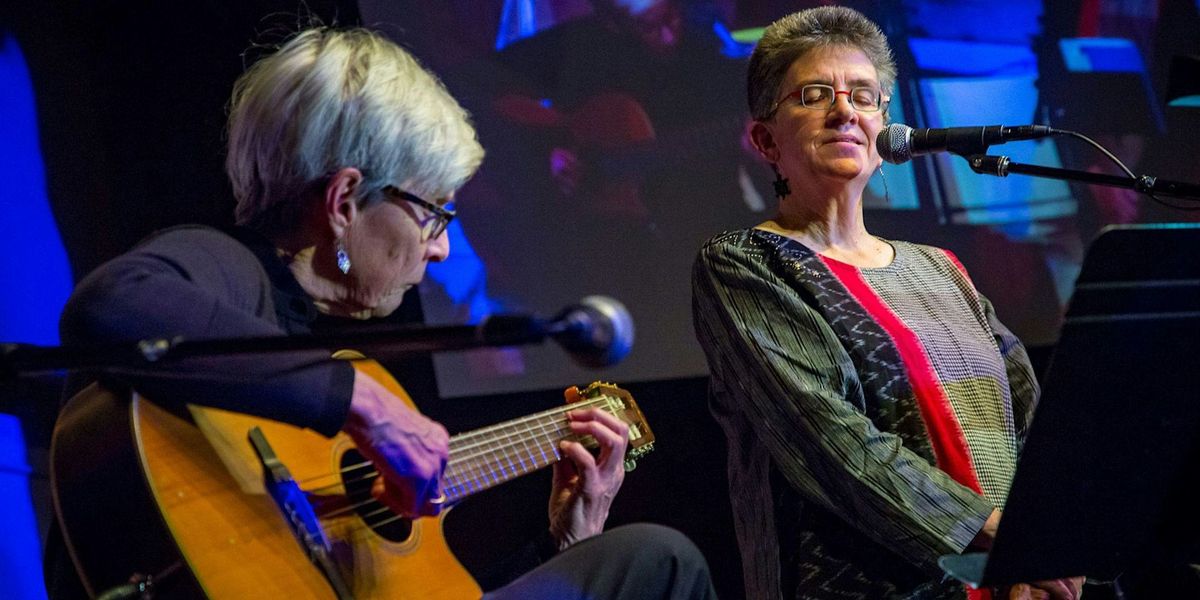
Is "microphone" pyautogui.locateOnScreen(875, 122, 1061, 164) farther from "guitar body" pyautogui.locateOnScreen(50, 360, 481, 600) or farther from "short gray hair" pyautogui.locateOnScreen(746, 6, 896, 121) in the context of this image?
"guitar body" pyautogui.locateOnScreen(50, 360, 481, 600)

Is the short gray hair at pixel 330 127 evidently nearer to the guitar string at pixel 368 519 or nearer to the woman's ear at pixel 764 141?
the guitar string at pixel 368 519

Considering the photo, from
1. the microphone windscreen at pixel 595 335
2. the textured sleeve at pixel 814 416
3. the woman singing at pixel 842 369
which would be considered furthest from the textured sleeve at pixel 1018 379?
the microphone windscreen at pixel 595 335

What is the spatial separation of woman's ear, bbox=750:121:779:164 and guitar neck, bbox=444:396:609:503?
0.71 m

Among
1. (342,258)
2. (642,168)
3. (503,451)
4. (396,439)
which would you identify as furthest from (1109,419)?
(642,168)

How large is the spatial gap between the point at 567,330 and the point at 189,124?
2388 mm

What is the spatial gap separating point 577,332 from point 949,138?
1.19 meters

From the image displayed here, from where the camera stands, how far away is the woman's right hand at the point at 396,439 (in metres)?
1.67

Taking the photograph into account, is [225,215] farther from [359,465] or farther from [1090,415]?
[1090,415]

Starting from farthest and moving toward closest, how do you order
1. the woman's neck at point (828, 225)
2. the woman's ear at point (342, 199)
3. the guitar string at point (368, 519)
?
the woman's neck at point (828, 225) → the woman's ear at point (342, 199) → the guitar string at point (368, 519)

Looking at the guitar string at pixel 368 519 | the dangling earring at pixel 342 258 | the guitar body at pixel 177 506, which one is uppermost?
the dangling earring at pixel 342 258

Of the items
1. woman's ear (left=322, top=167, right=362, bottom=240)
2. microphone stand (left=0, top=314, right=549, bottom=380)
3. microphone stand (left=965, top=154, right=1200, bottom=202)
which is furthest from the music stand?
woman's ear (left=322, top=167, right=362, bottom=240)

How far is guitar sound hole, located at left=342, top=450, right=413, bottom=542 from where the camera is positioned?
1.83 meters

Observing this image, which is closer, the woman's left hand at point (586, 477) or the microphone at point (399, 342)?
the microphone at point (399, 342)

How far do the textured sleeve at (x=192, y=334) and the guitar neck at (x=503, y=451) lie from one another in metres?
0.47
